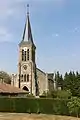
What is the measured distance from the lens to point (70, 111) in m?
35.1

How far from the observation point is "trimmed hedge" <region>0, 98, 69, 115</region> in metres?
37.7

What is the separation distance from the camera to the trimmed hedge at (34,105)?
37.7 metres

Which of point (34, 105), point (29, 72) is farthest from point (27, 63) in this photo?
point (34, 105)

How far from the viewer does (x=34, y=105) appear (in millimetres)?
39719

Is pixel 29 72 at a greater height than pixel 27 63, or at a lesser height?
lesser

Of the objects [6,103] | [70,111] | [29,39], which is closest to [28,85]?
[29,39]

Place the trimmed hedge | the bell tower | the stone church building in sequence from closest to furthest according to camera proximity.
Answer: the trimmed hedge, the bell tower, the stone church building

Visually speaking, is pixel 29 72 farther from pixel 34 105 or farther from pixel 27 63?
pixel 34 105

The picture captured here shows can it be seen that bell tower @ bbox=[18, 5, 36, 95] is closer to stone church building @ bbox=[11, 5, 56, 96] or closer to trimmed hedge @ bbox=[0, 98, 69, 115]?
stone church building @ bbox=[11, 5, 56, 96]

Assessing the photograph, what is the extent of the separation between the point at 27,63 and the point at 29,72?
3.06m

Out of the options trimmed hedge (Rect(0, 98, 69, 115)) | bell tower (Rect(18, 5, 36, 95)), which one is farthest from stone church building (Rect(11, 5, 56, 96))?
trimmed hedge (Rect(0, 98, 69, 115))

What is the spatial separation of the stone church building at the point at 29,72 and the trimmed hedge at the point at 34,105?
4154cm

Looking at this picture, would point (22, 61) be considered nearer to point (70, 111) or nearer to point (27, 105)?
point (27, 105)

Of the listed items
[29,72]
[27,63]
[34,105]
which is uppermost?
[27,63]
